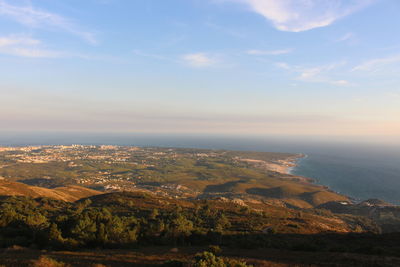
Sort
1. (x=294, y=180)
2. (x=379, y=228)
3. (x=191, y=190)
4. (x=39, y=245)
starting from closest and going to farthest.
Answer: (x=39, y=245), (x=379, y=228), (x=191, y=190), (x=294, y=180)

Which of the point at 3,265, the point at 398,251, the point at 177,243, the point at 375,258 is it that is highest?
the point at 3,265

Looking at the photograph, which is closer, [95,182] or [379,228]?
[379,228]

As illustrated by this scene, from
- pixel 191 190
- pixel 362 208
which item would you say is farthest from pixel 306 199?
pixel 191 190

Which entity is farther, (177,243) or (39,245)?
(177,243)

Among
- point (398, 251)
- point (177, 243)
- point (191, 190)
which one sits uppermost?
point (398, 251)

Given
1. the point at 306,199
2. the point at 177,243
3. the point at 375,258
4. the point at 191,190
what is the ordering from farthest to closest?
the point at 191,190 < the point at 306,199 < the point at 177,243 < the point at 375,258

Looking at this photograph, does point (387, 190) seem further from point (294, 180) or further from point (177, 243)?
point (177, 243)

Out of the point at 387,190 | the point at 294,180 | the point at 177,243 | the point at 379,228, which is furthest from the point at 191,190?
the point at 387,190

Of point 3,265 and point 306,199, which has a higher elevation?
point 3,265

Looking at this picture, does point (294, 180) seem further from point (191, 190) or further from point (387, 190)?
point (191, 190)

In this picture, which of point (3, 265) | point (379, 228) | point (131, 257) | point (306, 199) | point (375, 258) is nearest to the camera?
point (3, 265)
